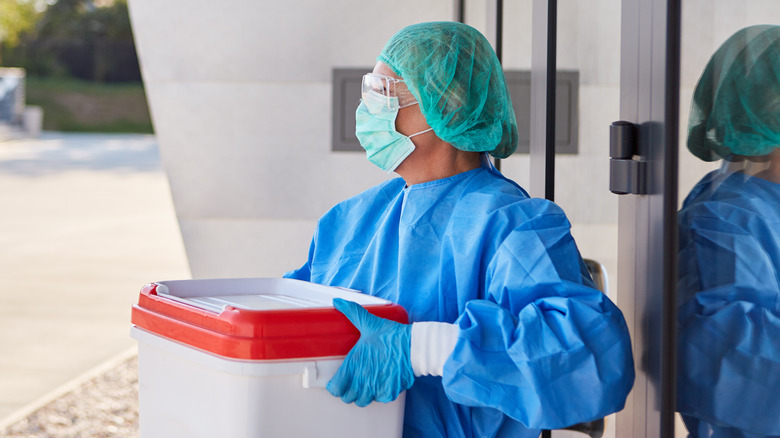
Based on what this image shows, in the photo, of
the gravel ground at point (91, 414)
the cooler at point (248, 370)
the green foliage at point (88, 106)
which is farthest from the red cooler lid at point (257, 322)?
the green foliage at point (88, 106)

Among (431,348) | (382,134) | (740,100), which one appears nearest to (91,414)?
(382,134)

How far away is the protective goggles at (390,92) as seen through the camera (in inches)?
67.0

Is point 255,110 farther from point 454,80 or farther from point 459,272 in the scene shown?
point 459,272

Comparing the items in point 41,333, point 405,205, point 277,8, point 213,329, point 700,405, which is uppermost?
point 277,8

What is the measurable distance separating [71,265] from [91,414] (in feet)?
10.3

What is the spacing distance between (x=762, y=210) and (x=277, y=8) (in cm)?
294

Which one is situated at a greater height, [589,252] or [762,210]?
[762,210]

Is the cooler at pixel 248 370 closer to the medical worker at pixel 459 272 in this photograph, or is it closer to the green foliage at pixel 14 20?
the medical worker at pixel 459 272

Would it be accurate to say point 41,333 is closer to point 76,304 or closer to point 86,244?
point 76,304

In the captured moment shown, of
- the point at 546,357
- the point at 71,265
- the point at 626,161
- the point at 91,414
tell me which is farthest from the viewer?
the point at 71,265

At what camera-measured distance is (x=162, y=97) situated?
12.6 feet

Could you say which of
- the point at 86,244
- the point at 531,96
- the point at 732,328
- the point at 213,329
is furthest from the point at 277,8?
the point at 86,244

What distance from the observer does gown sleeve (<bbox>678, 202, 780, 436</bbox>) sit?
111cm

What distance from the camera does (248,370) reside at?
1.25 meters
